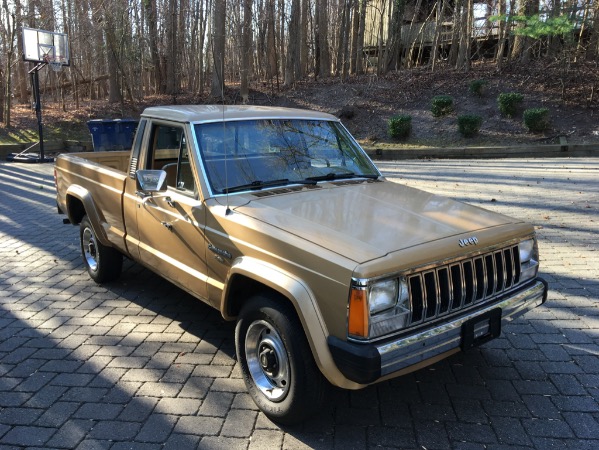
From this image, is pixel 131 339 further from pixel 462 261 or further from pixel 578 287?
pixel 578 287

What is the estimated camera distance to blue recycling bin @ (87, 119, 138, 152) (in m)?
14.1

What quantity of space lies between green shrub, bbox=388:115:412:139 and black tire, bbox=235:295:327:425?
1493 centimetres

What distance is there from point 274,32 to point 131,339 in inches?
1011

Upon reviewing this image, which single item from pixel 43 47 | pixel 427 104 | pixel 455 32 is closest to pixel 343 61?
pixel 455 32

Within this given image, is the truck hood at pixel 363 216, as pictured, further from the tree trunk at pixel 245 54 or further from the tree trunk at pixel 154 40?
the tree trunk at pixel 154 40

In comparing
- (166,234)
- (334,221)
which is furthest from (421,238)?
(166,234)

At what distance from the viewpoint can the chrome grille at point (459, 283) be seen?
2830 mm

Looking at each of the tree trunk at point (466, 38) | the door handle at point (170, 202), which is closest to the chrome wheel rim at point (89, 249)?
the door handle at point (170, 202)

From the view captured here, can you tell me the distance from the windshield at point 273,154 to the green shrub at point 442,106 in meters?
14.9

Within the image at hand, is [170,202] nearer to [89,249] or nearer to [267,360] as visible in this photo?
[267,360]

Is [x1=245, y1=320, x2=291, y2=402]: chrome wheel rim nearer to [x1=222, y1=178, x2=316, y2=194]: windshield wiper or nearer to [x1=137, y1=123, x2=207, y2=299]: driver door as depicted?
[x1=137, y1=123, x2=207, y2=299]: driver door

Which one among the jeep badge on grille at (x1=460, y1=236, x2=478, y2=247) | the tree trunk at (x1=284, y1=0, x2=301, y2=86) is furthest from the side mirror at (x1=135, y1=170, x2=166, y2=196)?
the tree trunk at (x1=284, y1=0, x2=301, y2=86)

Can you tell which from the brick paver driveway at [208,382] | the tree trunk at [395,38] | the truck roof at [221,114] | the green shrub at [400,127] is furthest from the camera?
the tree trunk at [395,38]

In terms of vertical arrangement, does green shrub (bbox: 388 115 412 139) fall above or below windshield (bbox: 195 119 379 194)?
below
